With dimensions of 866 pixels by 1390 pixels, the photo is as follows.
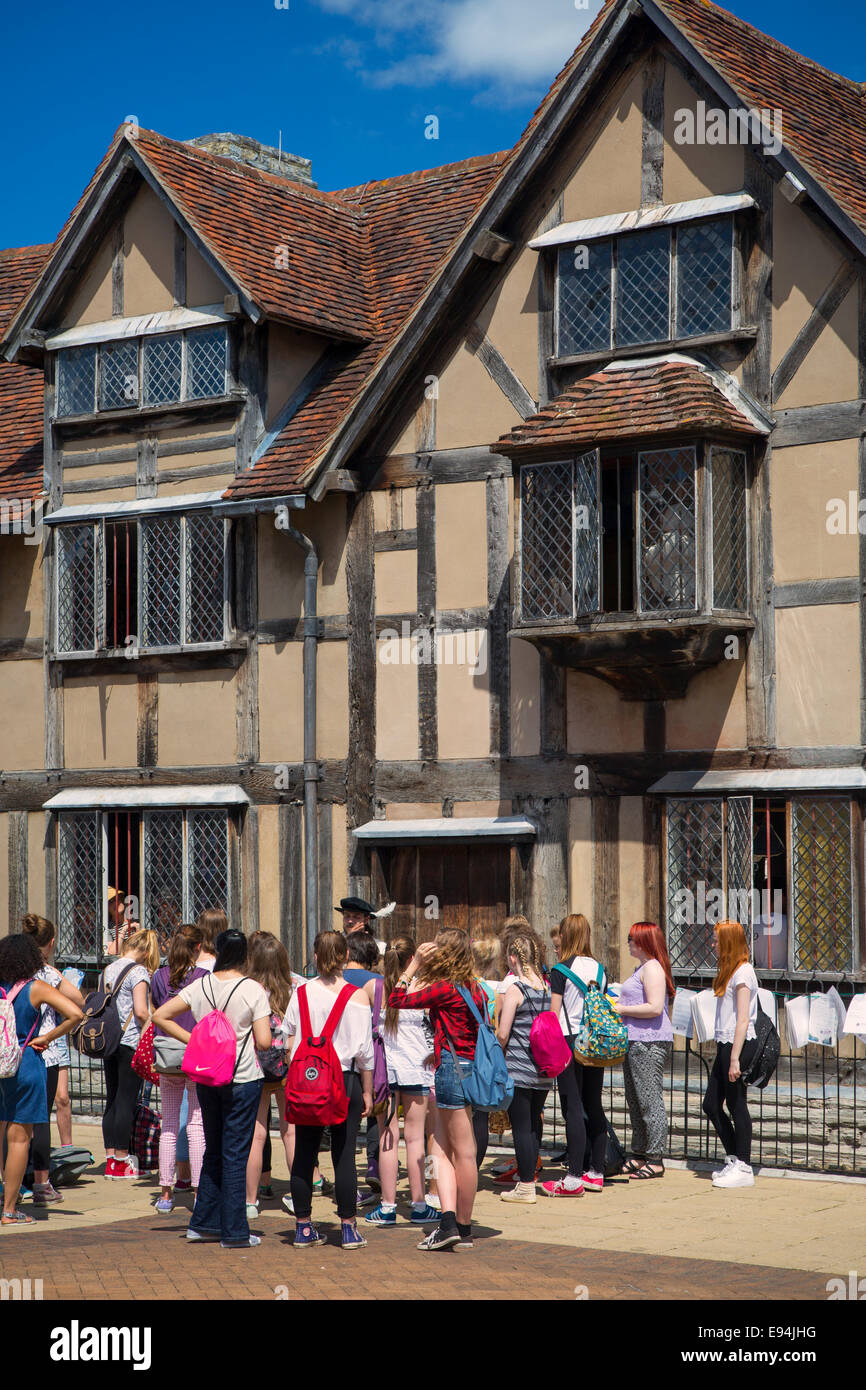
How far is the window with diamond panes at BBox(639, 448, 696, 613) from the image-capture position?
14.5 meters

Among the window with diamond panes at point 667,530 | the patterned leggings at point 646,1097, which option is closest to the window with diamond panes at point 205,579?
the window with diamond panes at point 667,530

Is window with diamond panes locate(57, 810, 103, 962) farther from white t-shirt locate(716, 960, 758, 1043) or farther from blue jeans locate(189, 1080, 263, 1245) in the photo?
blue jeans locate(189, 1080, 263, 1245)

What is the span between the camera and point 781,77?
647 inches

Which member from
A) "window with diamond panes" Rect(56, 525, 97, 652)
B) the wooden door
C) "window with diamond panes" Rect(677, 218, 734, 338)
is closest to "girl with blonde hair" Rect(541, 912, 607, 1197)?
the wooden door

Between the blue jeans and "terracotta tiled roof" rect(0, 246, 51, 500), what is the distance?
10941 mm

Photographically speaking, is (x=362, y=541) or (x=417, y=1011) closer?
(x=417, y=1011)

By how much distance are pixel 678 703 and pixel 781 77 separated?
→ 6138 mm

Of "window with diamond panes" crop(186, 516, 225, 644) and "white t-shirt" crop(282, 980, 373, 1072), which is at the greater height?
"window with diamond panes" crop(186, 516, 225, 644)

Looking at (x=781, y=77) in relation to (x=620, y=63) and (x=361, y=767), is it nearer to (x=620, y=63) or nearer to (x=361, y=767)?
(x=620, y=63)

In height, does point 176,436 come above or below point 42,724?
above

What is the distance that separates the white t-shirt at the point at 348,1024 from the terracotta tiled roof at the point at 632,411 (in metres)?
6.44

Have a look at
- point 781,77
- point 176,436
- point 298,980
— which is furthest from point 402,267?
point 298,980

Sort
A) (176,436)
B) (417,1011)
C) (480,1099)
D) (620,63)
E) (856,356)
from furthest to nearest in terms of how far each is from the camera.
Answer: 1. (176,436)
2. (620,63)
3. (856,356)
4. (417,1011)
5. (480,1099)

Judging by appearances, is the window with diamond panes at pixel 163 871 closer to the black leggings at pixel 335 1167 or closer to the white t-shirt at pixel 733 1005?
the white t-shirt at pixel 733 1005
